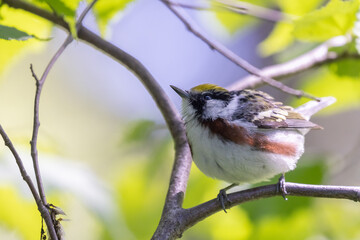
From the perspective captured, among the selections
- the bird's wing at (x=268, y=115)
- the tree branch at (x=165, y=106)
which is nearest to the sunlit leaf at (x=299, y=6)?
the bird's wing at (x=268, y=115)

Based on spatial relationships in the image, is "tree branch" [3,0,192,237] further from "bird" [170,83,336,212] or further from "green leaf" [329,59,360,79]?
"green leaf" [329,59,360,79]

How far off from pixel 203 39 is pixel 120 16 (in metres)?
0.48

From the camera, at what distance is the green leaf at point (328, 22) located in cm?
220

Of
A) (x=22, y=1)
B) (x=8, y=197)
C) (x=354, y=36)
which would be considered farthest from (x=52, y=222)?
(x=354, y=36)

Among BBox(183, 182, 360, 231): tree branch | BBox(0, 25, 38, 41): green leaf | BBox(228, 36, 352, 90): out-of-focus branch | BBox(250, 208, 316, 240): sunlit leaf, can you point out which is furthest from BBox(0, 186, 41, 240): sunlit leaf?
BBox(228, 36, 352, 90): out-of-focus branch

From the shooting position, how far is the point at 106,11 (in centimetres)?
225

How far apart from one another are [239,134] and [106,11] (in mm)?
932

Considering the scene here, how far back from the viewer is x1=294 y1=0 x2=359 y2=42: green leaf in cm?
220

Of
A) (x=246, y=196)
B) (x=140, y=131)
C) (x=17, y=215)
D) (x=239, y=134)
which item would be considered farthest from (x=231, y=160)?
(x=17, y=215)

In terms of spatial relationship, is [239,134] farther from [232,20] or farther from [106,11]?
[232,20]

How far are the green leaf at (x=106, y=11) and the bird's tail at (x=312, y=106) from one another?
150 centimetres

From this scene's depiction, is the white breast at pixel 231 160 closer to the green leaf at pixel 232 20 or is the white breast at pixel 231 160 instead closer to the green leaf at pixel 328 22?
the green leaf at pixel 328 22

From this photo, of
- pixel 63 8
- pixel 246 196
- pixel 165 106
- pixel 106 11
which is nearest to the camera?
pixel 63 8

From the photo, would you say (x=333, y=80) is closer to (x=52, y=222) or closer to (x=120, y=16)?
(x=120, y=16)
